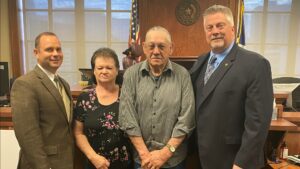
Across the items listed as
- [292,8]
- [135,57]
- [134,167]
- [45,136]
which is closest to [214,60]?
[134,167]

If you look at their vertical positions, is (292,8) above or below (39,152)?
above

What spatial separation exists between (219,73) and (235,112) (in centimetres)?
22

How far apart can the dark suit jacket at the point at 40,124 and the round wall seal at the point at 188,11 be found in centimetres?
343

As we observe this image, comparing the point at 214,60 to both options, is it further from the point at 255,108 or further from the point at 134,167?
the point at 134,167

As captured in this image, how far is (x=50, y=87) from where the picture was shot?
60.3 inches

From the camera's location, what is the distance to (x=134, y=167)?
168 centimetres

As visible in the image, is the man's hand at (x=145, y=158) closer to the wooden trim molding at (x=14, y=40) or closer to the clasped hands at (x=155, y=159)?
the clasped hands at (x=155, y=159)

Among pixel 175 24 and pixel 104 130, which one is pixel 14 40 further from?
pixel 104 130

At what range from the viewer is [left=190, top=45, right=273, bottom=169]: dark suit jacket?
131 centimetres

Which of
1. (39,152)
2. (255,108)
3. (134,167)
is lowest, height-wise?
(134,167)

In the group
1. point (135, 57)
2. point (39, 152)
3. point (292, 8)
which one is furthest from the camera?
point (292, 8)

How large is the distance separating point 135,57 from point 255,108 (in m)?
1.84

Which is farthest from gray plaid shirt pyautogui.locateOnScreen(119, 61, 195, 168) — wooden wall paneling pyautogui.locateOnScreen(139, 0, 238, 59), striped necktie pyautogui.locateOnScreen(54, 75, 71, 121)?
wooden wall paneling pyautogui.locateOnScreen(139, 0, 238, 59)

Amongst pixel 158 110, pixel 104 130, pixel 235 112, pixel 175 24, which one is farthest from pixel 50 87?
pixel 175 24
